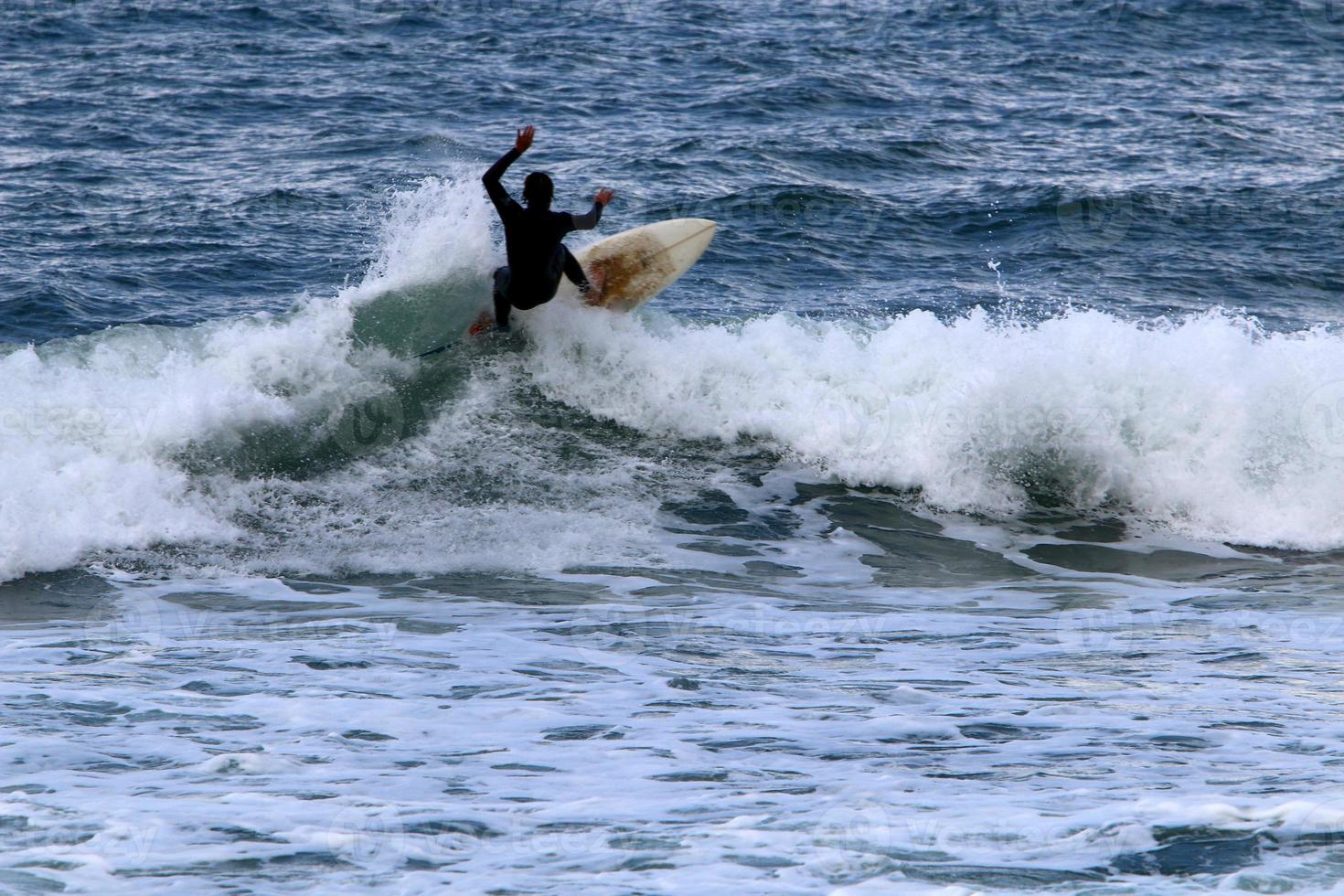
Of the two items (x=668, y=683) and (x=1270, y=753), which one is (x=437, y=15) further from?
(x=1270, y=753)

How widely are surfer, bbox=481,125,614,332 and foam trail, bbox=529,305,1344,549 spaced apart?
50cm

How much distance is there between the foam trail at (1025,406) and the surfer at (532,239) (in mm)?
496

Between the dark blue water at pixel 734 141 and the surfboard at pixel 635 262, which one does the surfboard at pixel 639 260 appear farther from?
the dark blue water at pixel 734 141

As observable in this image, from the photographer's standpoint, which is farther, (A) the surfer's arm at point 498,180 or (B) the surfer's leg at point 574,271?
(B) the surfer's leg at point 574,271

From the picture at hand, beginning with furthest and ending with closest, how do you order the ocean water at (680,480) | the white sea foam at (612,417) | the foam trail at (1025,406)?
the foam trail at (1025,406), the white sea foam at (612,417), the ocean water at (680,480)

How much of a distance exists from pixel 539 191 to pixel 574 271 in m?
1.02

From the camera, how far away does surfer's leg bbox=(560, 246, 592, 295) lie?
9.51 m

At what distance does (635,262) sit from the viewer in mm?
10336

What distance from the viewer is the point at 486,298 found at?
983 cm

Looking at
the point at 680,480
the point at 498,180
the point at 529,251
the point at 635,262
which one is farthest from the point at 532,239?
the point at 680,480

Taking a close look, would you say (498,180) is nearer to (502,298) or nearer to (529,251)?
(529,251)

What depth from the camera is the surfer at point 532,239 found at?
8.73 m

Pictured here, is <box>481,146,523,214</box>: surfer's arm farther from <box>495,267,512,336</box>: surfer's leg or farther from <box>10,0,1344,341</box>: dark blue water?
<box>10,0,1344,341</box>: dark blue water

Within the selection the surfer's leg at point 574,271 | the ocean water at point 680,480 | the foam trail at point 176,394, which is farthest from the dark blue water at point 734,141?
the surfer's leg at point 574,271
